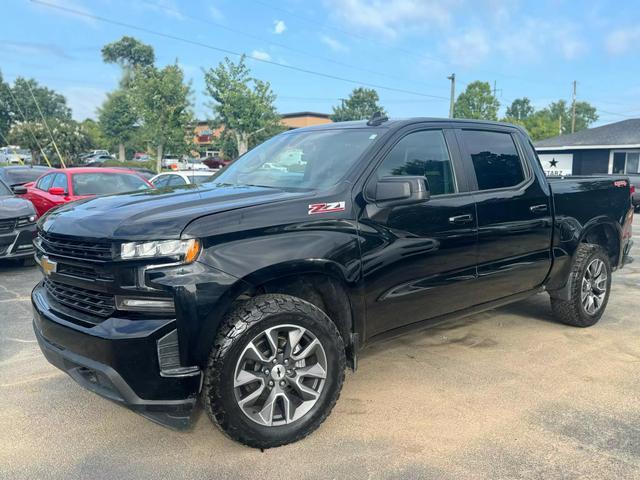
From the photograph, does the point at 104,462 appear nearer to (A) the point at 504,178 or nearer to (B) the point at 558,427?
(B) the point at 558,427

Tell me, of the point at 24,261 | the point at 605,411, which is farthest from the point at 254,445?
the point at 24,261

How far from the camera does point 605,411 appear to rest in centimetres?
351

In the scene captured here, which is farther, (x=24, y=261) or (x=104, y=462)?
(x=24, y=261)

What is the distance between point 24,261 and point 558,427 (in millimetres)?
8186

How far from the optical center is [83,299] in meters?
2.95

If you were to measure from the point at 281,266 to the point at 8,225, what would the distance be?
6.30 m

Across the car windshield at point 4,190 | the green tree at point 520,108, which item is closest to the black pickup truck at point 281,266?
the car windshield at point 4,190

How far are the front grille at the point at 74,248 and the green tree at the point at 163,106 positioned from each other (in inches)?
1119

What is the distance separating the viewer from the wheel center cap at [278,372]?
300 centimetres

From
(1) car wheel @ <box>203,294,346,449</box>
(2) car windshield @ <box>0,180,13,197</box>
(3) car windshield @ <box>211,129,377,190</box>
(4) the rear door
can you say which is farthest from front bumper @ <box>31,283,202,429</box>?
(2) car windshield @ <box>0,180,13,197</box>

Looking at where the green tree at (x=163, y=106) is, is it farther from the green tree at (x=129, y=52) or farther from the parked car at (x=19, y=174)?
the green tree at (x=129, y=52)

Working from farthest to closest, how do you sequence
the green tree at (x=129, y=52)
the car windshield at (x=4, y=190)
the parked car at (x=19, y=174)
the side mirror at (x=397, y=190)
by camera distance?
the green tree at (x=129, y=52) < the parked car at (x=19, y=174) < the car windshield at (x=4, y=190) < the side mirror at (x=397, y=190)

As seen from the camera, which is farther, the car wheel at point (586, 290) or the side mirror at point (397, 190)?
the car wheel at point (586, 290)

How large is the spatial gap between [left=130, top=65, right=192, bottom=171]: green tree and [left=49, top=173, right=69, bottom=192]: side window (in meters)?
20.3
